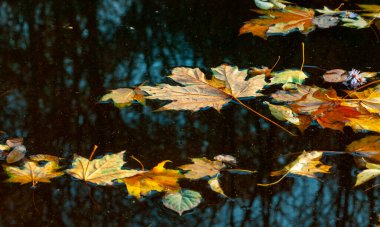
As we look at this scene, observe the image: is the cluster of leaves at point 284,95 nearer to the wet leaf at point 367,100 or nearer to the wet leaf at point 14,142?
the wet leaf at point 367,100

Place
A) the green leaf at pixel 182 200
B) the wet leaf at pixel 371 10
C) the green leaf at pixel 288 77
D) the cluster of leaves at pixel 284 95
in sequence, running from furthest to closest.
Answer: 1. the wet leaf at pixel 371 10
2. the green leaf at pixel 288 77
3. the cluster of leaves at pixel 284 95
4. the green leaf at pixel 182 200

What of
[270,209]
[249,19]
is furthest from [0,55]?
[270,209]

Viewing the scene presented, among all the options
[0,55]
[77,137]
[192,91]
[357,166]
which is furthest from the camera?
[0,55]

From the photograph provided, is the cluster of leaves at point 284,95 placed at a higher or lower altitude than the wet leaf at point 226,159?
higher

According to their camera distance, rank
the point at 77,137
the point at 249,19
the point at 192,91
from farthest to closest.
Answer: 1. the point at 249,19
2. the point at 192,91
3. the point at 77,137

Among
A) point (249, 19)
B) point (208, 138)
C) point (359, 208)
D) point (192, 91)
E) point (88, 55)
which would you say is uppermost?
point (249, 19)

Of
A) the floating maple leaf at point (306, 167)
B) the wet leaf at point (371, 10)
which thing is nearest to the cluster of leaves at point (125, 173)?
the floating maple leaf at point (306, 167)

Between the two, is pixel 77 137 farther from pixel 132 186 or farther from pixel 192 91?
pixel 192 91

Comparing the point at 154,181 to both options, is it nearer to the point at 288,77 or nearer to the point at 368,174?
the point at 368,174
